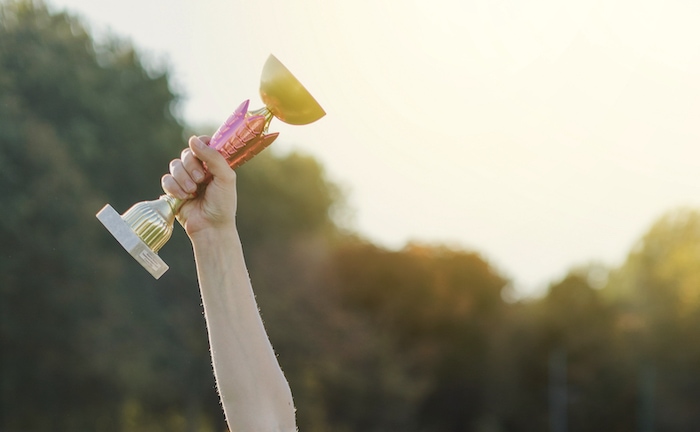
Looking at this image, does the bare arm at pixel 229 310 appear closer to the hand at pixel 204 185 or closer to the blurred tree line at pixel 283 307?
the hand at pixel 204 185

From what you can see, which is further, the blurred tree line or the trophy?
the blurred tree line

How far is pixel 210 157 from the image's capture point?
6.75ft

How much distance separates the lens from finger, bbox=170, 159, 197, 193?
208 centimetres

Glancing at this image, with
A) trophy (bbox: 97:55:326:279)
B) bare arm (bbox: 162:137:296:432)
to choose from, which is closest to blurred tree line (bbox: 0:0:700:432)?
trophy (bbox: 97:55:326:279)

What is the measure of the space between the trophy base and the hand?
0.11 metres

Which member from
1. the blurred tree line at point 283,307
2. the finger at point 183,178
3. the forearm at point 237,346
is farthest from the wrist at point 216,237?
the blurred tree line at point 283,307

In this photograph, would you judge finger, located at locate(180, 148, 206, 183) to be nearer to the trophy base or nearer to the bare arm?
the bare arm

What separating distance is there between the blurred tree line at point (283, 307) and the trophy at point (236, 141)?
20867mm

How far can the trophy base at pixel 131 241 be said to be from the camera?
6.95 feet

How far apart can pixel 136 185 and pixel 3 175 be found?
195 inches

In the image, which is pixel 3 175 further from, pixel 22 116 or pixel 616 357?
pixel 616 357

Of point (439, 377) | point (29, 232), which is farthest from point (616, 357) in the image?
point (29, 232)

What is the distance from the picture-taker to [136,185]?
26.4 meters

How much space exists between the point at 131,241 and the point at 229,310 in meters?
0.26
